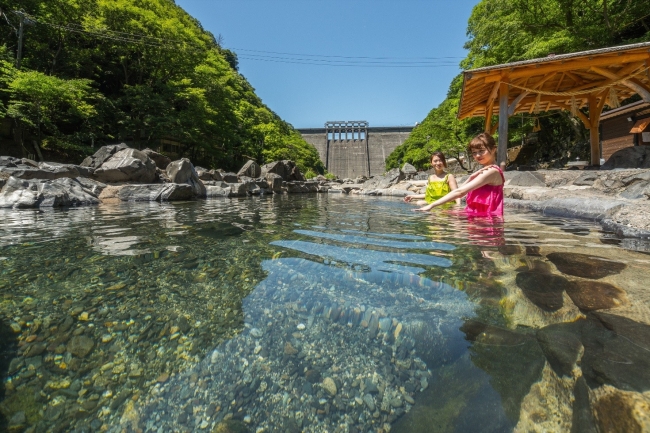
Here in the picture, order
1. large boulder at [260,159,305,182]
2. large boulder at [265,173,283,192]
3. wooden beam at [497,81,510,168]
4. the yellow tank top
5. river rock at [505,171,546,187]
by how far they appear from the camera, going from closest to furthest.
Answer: the yellow tank top → river rock at [505,171,546,187] → wooden beam at [497,81,510,168] → large boulder at [265,173,283,192] → large boulder at [260,159,305,182]

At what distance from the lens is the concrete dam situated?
6284 cm

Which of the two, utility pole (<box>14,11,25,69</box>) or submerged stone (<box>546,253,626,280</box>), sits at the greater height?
utility pole (<box>14,11,25,69</box>)

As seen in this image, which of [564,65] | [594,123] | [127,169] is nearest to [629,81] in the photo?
[564,65]

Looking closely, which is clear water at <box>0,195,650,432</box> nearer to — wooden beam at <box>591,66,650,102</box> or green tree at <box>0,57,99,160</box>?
wooden beam at <box>591,66,650,102</box>

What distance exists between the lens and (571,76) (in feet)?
30.5

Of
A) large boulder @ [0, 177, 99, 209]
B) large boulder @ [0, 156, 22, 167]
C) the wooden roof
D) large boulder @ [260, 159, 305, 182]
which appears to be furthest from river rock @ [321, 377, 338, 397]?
large boulder @ [260, 159, 305, 182]

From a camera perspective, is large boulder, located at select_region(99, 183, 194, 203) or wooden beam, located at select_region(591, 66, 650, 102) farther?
large boulder, located at select_region(99, 183, 194, 203)

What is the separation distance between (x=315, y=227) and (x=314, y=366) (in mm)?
2875

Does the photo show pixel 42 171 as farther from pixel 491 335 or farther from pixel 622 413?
pixel 622 413

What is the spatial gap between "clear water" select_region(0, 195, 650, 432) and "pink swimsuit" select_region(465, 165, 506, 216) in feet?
4.20

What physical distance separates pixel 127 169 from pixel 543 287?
12.1m

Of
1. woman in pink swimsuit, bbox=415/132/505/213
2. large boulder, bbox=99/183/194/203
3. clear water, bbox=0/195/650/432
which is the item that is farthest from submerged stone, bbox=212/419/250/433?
large boulder, bbox=99/183/194/203

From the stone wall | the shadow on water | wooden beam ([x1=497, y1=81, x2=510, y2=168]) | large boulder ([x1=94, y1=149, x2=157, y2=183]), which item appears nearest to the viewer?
the shadow on water

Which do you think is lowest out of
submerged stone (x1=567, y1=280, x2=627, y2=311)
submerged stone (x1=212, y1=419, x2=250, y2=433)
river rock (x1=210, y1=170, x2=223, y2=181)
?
submerged stone (x1=212, y1=419, x2=250, y2=433)
